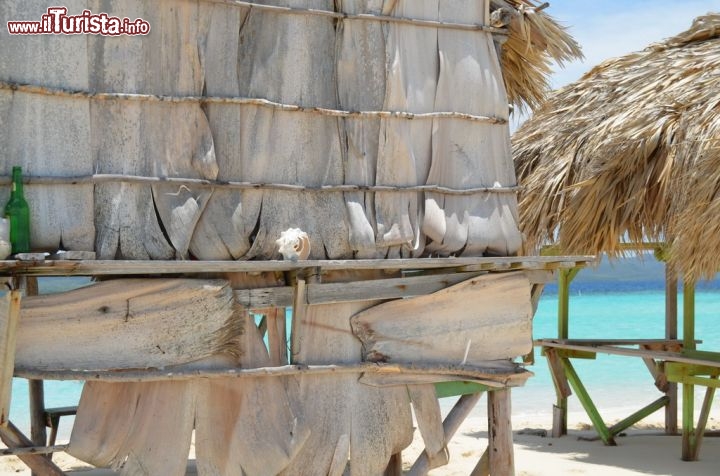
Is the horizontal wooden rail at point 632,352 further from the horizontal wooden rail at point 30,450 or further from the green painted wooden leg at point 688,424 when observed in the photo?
the horizontal wooden rail at point 30,450

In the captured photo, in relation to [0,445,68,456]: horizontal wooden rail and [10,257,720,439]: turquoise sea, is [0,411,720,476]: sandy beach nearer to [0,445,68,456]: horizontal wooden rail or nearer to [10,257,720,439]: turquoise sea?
[10,257,720,439]: turquoise sea

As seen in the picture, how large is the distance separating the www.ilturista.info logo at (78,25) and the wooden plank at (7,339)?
3.77 feet

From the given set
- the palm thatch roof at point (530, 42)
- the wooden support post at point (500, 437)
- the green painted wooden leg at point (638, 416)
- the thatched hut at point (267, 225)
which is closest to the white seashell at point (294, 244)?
the thatched hut at point (267, 225)

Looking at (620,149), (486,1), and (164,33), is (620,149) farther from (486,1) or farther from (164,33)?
(164,33)

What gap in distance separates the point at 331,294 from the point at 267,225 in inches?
18.6

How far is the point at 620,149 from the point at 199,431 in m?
3.93

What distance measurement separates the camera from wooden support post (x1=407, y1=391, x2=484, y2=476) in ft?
18.7

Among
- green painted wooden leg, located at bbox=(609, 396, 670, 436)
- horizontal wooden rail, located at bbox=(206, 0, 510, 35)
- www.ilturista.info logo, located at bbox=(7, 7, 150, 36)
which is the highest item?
horizontal wooden rail, located at bbox=(206, 0, 510, 35)

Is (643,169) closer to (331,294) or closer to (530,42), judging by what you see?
(530,42)

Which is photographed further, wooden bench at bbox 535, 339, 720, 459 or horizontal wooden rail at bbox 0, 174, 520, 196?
wooden bench at bbox 535, 339, 720, 459

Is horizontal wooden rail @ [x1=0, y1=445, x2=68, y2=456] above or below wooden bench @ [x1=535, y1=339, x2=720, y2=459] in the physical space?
above

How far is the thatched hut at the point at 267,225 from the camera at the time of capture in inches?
189

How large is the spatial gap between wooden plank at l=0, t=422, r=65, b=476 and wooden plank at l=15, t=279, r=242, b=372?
0.32 metres

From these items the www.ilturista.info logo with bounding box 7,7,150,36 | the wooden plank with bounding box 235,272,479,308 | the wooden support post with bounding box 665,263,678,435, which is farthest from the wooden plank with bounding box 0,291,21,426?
the wooden support post with bounding box 665,263,678,435
